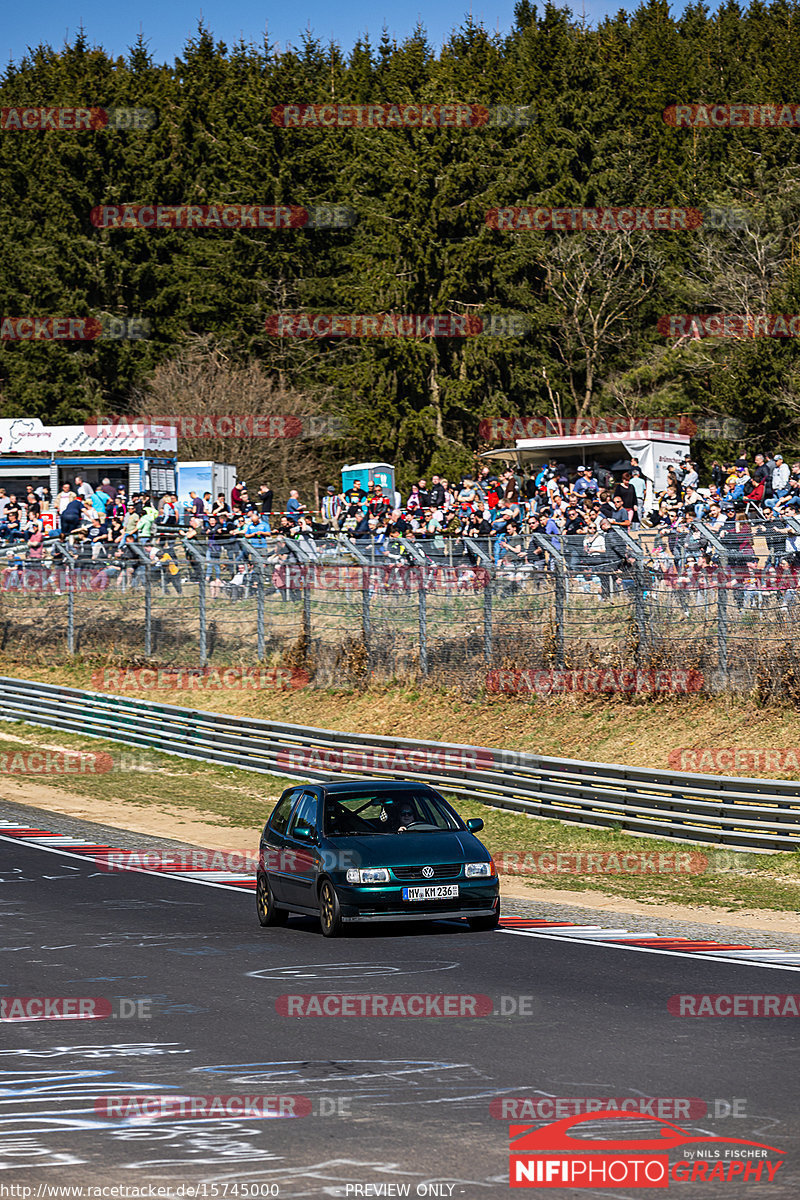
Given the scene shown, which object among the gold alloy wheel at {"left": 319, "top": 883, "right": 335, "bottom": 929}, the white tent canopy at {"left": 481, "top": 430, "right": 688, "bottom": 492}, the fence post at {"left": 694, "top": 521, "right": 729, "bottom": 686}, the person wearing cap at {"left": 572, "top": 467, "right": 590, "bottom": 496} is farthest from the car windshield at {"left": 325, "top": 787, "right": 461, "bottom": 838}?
the white tent canopy at {"left": 481, "top": 430, "right": 688, "bottom": 492}

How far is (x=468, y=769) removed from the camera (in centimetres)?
2295

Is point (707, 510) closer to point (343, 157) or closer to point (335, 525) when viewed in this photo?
point (335, 525)

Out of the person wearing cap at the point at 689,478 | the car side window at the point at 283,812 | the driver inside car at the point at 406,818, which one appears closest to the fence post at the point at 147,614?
the person wearing cap at the point at 689,478

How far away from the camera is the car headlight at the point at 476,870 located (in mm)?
13258

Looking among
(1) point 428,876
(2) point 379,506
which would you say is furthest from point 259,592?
(1) point 428,876

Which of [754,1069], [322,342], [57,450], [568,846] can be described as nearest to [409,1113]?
[754,1069]

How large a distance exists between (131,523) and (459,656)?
12.5 meters

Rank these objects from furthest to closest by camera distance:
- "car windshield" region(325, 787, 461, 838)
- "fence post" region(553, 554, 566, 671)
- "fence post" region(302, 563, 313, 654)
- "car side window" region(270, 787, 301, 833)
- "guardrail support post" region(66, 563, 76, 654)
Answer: "guardrail support post" region(66, 563, 76, 654) → "fence post" region(302, 563, 313, 654) → "fence post" region(553, 554, 566, 671) → "car side window" region(270, 787, 301, 833) → "car windshield" region(325, 787, 461, 838)

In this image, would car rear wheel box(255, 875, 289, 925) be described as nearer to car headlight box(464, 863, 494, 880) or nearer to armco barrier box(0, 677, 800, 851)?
car headlight box(464, 863, 494, 880)

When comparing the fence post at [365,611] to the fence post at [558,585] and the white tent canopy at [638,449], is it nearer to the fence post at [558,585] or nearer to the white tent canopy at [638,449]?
the fence post at [558,585]

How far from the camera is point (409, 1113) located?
23.9 feet

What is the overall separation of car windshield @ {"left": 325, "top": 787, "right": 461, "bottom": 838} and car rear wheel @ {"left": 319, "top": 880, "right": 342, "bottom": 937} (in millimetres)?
503

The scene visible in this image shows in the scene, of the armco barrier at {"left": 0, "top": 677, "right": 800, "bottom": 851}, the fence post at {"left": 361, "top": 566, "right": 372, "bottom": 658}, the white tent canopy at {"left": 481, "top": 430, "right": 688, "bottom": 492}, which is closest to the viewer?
the armco barrier at {"left": 0, "top": 677, "right": 800, "bottom": 851}

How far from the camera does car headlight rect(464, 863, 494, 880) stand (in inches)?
522
